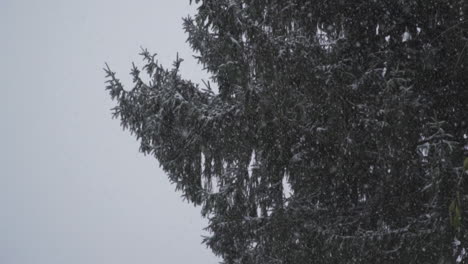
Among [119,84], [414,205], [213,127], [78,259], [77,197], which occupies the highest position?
[77,197]

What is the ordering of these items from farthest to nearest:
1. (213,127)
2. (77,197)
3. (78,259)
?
(77,197) < (78,259) < (213,127)

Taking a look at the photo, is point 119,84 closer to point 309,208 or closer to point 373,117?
point 309,208

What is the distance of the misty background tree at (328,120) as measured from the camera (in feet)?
13.8

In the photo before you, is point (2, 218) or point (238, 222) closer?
point (238, 222)

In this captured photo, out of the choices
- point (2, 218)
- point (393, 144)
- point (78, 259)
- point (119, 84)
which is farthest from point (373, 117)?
point (2, 218)

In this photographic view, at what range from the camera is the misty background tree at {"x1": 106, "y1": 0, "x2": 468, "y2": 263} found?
4.20 m

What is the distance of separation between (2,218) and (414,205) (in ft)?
470

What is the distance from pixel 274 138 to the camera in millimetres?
4824

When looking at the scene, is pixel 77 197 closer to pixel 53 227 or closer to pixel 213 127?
pixel 53 227

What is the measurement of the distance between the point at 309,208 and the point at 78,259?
258 ft

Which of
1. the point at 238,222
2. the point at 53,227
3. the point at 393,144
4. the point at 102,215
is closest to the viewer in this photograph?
the point at 393,144

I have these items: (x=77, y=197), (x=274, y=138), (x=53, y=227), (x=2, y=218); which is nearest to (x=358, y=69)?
(x=274, y=138)

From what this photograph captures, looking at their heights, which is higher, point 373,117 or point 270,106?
point 270,106

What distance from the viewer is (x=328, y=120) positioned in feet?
14.6
